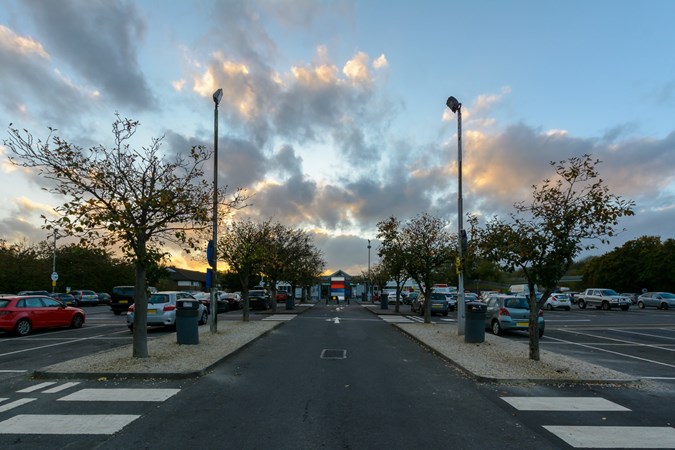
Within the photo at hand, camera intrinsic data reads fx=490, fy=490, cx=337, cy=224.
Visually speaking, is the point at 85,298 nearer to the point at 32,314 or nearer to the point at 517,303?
the point at 32,314

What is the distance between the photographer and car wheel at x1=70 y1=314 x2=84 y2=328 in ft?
68.5

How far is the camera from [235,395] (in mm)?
7945

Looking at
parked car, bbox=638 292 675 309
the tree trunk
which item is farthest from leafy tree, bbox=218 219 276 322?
parked car, bbox=638 292 675 309

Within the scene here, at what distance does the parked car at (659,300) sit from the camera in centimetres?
4325

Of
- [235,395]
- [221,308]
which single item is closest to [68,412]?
[235,395]

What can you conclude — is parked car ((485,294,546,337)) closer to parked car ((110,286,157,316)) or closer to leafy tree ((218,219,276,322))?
leafy tree ((218,219,276,322))

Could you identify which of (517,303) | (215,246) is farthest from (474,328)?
(215,246)

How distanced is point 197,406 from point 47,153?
6.33m

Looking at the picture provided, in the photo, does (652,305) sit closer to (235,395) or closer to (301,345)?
(301,345)

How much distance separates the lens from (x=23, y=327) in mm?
18312

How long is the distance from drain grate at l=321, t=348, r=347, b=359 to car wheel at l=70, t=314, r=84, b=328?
43.0ft

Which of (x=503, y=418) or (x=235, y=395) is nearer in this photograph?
Answer: (x=503, y=418)

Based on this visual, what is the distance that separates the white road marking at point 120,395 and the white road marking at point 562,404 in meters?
5.49

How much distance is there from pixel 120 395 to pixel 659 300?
48.9 meters
